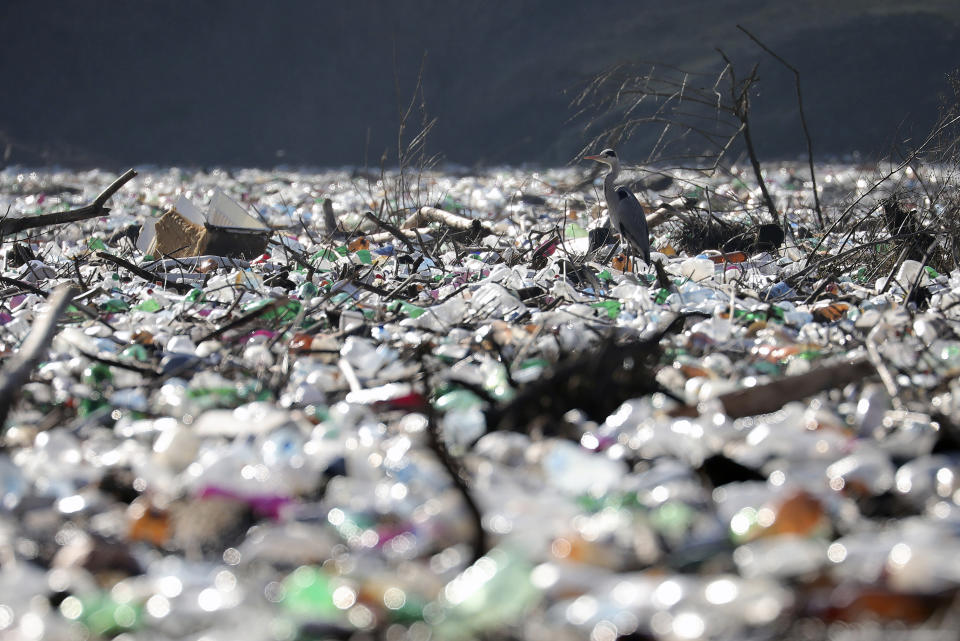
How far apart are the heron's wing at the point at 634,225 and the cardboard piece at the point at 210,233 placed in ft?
4.26

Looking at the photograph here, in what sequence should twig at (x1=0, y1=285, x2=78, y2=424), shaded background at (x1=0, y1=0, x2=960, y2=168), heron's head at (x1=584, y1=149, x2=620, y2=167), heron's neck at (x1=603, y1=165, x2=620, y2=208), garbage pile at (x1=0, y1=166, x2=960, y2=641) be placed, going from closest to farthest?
garbage pile at (x1=0, y1=166, x2=960, y2=641), twig at (x1=0, y1=285, x2=78, y2=424), heron's neck at (x1=603, y1=165, x2=620, y2=208), heron's head at (x1=584, y1=149, x2=620, y2=167), shaded background at (x1=0, y1=0, x2=960, y2=168)

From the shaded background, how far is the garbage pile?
45.3 ft

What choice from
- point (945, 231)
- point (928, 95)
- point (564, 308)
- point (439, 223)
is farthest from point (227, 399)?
point (928, 95)

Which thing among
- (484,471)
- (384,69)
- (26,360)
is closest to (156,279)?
(26,360)

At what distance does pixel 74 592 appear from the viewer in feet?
3.26

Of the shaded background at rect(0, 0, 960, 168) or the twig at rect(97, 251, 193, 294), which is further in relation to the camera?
the shaded background at rect(0, 0, 960, 168)

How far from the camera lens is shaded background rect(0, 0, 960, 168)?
A: 54.3ft

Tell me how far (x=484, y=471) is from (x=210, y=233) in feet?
8.44

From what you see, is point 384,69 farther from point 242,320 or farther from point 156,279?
point 242,320

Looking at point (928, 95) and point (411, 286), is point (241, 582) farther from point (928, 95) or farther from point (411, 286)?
point (928, 95)

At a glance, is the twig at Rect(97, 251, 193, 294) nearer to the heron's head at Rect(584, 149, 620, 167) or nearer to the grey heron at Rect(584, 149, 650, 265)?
the grey heron at Rect(584, 149, 650, 265)

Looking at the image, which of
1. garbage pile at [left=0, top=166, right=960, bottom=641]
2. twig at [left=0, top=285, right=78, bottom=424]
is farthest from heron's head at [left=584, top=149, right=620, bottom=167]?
twig at [left=0, top=285, right=78, bottom=424]

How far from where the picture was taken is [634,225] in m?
3.30

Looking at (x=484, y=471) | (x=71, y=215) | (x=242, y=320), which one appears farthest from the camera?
(x=71, y=215)
